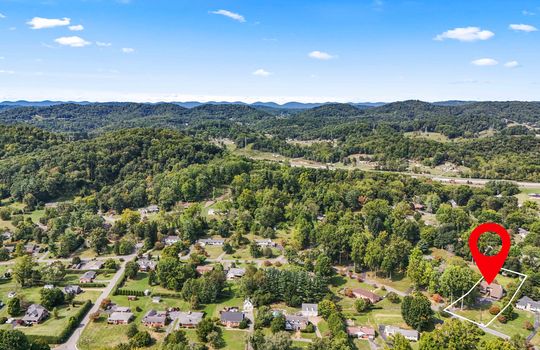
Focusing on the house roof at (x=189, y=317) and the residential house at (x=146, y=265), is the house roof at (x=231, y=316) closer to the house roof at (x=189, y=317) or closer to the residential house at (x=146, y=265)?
the house roof at (x=189, y=317)

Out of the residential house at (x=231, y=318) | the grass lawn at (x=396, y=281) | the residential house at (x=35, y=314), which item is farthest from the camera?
the grass lawn at (x=396, y=281)

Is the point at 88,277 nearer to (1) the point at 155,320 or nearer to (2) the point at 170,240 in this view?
(2) the point at 170,240

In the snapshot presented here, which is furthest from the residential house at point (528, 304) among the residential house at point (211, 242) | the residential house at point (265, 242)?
the residential house at point (211, 242)

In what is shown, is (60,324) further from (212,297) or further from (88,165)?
(88,165)

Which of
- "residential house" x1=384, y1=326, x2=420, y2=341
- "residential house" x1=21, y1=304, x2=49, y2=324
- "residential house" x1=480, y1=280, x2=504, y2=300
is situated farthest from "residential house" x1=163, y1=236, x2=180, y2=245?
"residential house" x1=480, y1=280, x2=504, y2=300

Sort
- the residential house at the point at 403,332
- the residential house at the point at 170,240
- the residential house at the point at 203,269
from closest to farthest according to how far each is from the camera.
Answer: the residential house at the point at 403,332
the residential house at the point at 203,269
the residential house at the point at 170,240

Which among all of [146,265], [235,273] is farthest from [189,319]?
[146,265]

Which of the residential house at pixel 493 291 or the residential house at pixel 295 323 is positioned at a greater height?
the residential house at pixel 493 291

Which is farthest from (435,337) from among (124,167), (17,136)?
(17,136)

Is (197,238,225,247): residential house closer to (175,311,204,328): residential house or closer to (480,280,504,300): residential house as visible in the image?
(175,311,204,328): residential house
